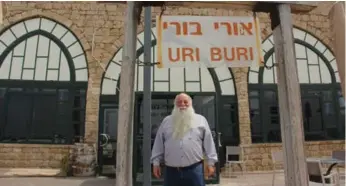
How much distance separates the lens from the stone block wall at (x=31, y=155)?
28.8 ft

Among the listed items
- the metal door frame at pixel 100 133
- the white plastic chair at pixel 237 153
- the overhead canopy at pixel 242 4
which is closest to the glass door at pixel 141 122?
the metal door frame at pixel 100 133

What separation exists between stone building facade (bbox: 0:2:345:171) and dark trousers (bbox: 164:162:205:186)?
21.0 ft

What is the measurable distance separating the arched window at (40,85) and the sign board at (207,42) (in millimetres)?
6921

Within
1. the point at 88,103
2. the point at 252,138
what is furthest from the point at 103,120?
the point at 252,138

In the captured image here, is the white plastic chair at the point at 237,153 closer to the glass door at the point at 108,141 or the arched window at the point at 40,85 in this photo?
the glass door at the point at 108,141

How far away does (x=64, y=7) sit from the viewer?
9.84m

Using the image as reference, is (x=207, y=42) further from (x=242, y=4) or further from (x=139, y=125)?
(x=139, y=125)

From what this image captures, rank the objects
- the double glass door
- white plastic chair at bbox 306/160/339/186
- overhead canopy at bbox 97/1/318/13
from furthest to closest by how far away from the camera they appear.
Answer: the double glass door < white plastic chair at bbox 306/160/339/186 < overhead canopy at bbox 97/1/318/13

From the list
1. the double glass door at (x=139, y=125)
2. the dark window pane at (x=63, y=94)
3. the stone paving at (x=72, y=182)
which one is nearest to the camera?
the stone paving at (x=72, y=182)

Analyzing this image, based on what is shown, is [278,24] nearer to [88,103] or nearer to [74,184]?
[74,184]

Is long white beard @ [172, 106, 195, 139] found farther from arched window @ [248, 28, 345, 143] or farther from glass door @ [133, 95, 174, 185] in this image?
arched window @ [248, 28, 345, 143]

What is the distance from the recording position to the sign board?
2.90 meters

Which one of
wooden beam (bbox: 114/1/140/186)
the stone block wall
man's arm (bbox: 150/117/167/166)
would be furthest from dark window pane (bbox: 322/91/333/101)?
wooden beam (bbox: 114/1/140/186)

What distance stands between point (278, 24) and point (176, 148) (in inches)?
63.2
